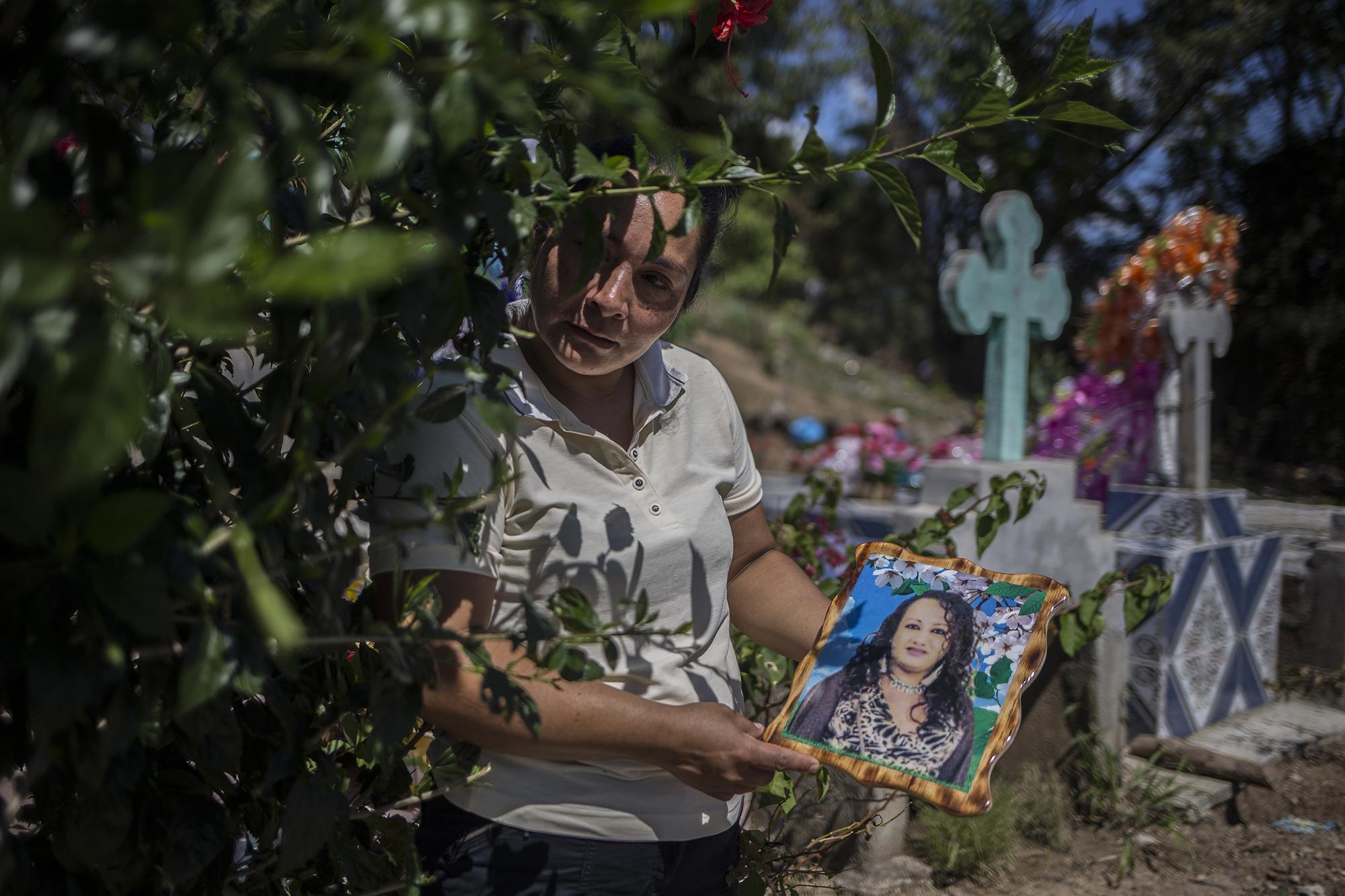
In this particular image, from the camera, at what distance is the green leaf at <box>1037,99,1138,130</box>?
960 millimetres

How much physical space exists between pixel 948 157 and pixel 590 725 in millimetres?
697

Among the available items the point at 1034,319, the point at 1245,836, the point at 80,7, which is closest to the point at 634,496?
the point at 80,7

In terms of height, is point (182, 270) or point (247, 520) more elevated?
point (182, 270)

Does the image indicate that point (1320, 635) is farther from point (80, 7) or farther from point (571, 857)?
point (80, 7)

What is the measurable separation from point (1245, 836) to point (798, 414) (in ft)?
44.1

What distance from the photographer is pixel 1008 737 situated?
119 centimetres

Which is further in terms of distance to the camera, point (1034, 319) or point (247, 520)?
point (1034, 319)

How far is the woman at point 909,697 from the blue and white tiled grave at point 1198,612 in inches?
92.2

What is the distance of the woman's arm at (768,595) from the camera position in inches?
59.8

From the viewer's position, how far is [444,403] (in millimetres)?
908

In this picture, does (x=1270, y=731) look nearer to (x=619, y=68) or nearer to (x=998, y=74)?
(x=998, y=74)

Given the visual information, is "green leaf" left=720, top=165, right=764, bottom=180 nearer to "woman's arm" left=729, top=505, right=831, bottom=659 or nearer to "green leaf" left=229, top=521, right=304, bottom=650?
"green leaf" left=229, top=521, right=304, bottom=650

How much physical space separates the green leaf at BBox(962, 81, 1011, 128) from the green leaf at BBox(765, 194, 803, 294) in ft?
0.63

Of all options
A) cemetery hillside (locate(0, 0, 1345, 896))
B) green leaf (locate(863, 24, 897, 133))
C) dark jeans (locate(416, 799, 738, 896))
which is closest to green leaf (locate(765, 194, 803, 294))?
cemetery hillside (locate(0, 0, 1345, 896))
